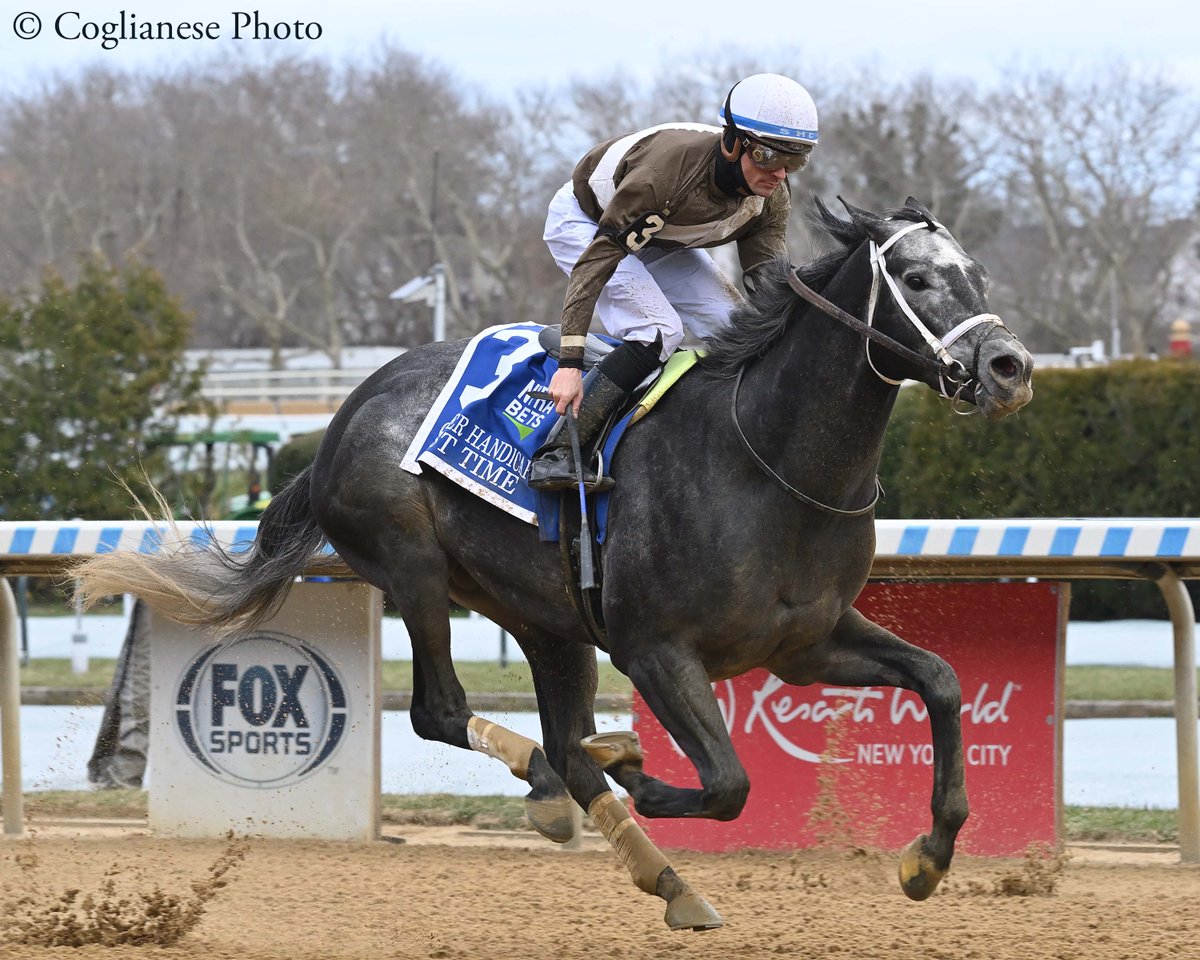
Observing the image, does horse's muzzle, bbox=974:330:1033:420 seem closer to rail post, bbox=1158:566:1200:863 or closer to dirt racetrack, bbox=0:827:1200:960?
dirt racetrack, bbox=0:827:1200:960

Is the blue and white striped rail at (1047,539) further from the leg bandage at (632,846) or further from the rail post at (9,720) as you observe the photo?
the rail post at (9,720)

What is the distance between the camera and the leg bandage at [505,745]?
511 cm

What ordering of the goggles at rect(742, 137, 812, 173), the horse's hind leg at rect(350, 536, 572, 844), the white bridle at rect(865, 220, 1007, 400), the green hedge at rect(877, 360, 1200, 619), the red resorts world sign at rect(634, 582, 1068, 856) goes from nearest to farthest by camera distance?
the white bridle at rect(865, 220, 1007, 400), the goggles at rect(742, 137, 812, 173), the horse's hind leg at rect(350, 536, 572, 844), the red resorts world sign at rect(634, 582, 1068, 856), the green hedge at rect(877, 360, 1200, 619)

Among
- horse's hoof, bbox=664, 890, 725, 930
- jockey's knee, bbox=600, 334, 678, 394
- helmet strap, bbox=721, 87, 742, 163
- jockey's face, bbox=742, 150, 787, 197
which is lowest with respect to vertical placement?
horse's hoof, bbox=664, 890, 725, 930

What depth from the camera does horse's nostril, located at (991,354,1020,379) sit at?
392cm

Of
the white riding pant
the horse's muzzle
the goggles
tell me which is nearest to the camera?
the horse's muzzle

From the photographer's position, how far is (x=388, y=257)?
55.8 meters

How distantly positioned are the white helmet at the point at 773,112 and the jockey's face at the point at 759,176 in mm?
106

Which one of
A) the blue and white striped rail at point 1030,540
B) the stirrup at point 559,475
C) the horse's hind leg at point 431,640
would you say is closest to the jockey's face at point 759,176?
the stirrup at point 559,475

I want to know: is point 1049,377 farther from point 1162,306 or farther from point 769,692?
point 1162,306

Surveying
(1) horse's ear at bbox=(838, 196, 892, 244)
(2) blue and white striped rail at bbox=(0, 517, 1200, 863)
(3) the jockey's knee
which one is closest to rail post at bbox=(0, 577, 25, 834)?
(2) blue and white striped rail at bbox=(0, 517, 1200, 863)

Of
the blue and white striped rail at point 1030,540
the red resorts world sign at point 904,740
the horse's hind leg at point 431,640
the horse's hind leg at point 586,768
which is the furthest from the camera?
the red resorts world sign at point 904,740

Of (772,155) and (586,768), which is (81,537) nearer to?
(586,768)

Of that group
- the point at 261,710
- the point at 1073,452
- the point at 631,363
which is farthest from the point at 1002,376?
the point at 1073,452
